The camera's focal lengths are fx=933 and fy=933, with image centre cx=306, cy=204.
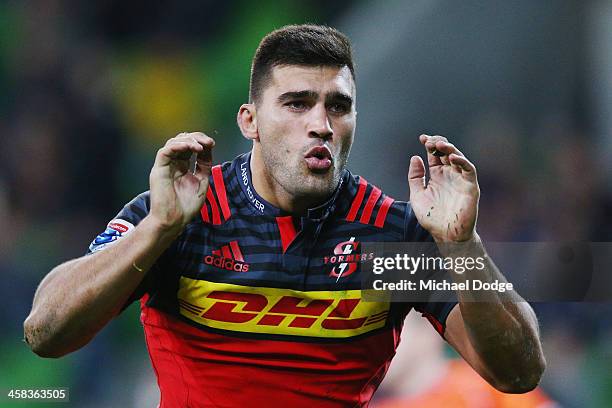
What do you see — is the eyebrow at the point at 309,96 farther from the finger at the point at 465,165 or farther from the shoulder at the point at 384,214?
the finger at the point at 465,165

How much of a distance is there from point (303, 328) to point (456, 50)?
14.4 feet

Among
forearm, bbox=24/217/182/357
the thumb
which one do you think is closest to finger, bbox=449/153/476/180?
the thumb

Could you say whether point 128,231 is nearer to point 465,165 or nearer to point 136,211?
point 136,211

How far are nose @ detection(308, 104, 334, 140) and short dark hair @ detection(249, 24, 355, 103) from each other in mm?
210

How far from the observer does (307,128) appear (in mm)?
3316

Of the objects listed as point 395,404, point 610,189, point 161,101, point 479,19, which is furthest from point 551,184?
point 161,101

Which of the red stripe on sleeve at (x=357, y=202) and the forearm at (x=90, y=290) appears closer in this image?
the forearm at (x=90, y=290)

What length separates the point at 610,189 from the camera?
255 inches

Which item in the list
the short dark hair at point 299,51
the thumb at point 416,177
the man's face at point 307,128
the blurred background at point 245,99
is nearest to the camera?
the thumb at point 416,177

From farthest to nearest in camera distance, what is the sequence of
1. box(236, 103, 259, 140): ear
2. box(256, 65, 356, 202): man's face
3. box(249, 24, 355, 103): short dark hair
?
box(236, 103, 259, 140): ear → box(249, 24, 355, 103): short dark hair → box(256, 65, 356, 202): man's face

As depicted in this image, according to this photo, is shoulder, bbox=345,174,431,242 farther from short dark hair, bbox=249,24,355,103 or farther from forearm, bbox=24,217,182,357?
forearm, bbox=24,217,182,357

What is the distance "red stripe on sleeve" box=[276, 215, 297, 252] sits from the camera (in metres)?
3.41

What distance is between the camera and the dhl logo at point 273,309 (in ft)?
10.9

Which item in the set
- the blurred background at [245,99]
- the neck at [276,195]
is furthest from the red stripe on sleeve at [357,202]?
the blurred background at [245,99]
